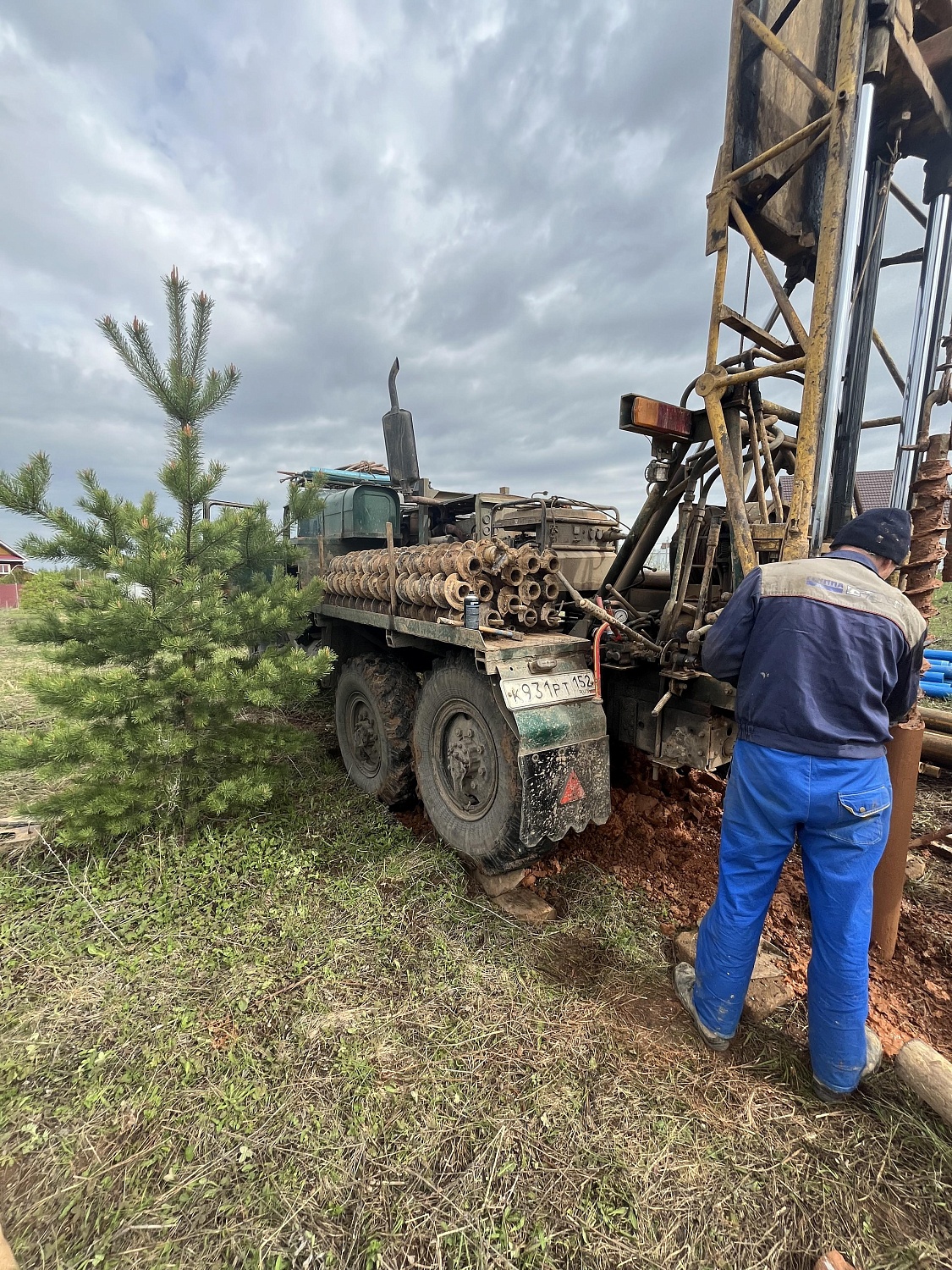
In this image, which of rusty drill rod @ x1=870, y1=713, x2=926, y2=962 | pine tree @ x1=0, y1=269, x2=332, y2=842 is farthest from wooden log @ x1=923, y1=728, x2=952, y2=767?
pine tree @ x1=0, y1=269, x2=332, y2=842

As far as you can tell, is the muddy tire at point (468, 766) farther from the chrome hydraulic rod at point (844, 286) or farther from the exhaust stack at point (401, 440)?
the exhaust stack at point (401, 440)

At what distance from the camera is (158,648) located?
3.32m

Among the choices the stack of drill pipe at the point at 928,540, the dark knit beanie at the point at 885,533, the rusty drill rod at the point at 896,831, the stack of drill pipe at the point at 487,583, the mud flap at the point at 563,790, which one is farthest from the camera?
the stack of drill pipe at the point at 487,583

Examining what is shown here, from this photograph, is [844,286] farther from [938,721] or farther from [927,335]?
[938,721]

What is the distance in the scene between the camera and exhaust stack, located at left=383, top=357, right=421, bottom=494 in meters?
6.14

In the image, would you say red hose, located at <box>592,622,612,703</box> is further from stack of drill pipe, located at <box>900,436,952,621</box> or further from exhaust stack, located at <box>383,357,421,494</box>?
exhaust stack, located at <box>383,357,421,494</box>

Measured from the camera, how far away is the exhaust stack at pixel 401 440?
6.14 metres

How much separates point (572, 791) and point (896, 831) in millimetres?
1548

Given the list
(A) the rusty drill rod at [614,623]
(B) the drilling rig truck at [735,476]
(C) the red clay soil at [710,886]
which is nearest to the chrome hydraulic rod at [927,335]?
(B) the drilling rig truck at [735,476]

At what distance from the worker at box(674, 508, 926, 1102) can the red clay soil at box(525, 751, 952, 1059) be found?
41 centimetres

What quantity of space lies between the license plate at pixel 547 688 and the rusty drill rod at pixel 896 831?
1.49 meters

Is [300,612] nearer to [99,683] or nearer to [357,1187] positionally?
[99,683]

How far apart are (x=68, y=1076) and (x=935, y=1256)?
292 cm

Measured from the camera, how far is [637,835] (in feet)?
12.5
